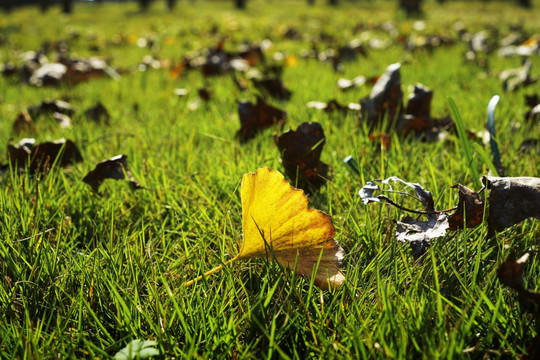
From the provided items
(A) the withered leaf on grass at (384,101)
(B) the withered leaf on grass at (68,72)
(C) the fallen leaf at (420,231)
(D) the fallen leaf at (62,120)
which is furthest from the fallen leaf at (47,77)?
(C) the fallen leaf at (420,231)

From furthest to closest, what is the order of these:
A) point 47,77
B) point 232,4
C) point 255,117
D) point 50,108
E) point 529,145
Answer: point 232,4
point 47,77
point 50,108
point 255,117
point 529,145

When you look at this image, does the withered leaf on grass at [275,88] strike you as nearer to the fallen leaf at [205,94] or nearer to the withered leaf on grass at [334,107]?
the fallen leaf at [205,94]

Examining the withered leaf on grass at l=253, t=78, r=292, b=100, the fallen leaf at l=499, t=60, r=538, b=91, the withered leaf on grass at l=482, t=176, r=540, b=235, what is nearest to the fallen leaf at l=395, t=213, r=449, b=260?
the withered leaf on grass at l=482, t=176, r=540, b=235

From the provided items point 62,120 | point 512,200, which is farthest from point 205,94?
point 512,200

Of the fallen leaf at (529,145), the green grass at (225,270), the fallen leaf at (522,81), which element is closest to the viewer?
the green grass at (225,270)

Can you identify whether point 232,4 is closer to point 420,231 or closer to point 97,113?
point 97,113

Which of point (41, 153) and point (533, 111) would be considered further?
point (533, 111)
